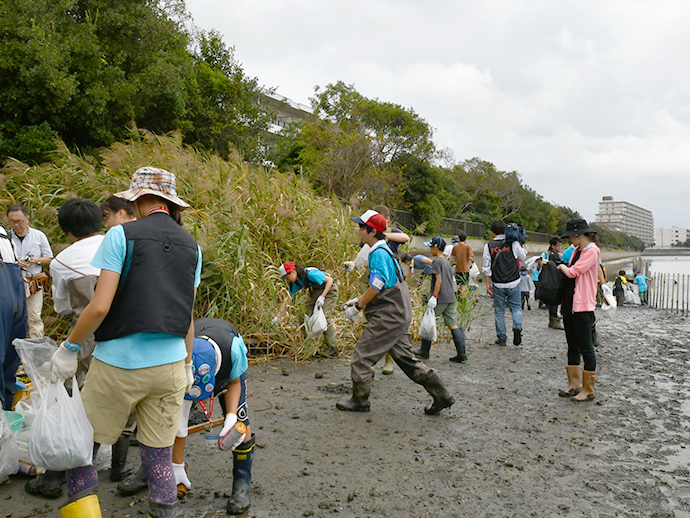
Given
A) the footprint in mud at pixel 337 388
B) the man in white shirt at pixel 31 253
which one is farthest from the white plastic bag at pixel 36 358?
the man in white shirt at pixel 31 253

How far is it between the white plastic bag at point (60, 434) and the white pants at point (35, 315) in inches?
160

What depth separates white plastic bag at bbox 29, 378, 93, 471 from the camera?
86.4 inches

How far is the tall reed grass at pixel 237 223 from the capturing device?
6617 millimetres

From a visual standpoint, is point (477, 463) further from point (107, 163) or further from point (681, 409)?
point (107, 163)

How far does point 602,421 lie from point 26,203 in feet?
25.6

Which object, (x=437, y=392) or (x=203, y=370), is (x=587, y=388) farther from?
(x=203, y=370)

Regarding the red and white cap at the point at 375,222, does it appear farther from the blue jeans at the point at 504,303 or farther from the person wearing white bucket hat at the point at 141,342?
the blue jeans at the point at 504,303

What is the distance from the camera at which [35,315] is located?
19.0ft

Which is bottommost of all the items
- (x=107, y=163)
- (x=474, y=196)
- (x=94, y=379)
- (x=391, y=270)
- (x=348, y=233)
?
(x=94, y=379)

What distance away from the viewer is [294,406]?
488cm

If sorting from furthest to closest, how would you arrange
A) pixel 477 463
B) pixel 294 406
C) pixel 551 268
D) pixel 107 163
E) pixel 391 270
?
pixel 107 163 < pixel 551 268 < pixel 294 406 < pixel 391 270 < pixel 477 463

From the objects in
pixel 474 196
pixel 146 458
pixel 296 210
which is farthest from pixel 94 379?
pixel 474 196

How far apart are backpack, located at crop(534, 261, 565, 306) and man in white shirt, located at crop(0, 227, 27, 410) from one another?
15.3 ft

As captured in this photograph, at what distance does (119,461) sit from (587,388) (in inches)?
177
